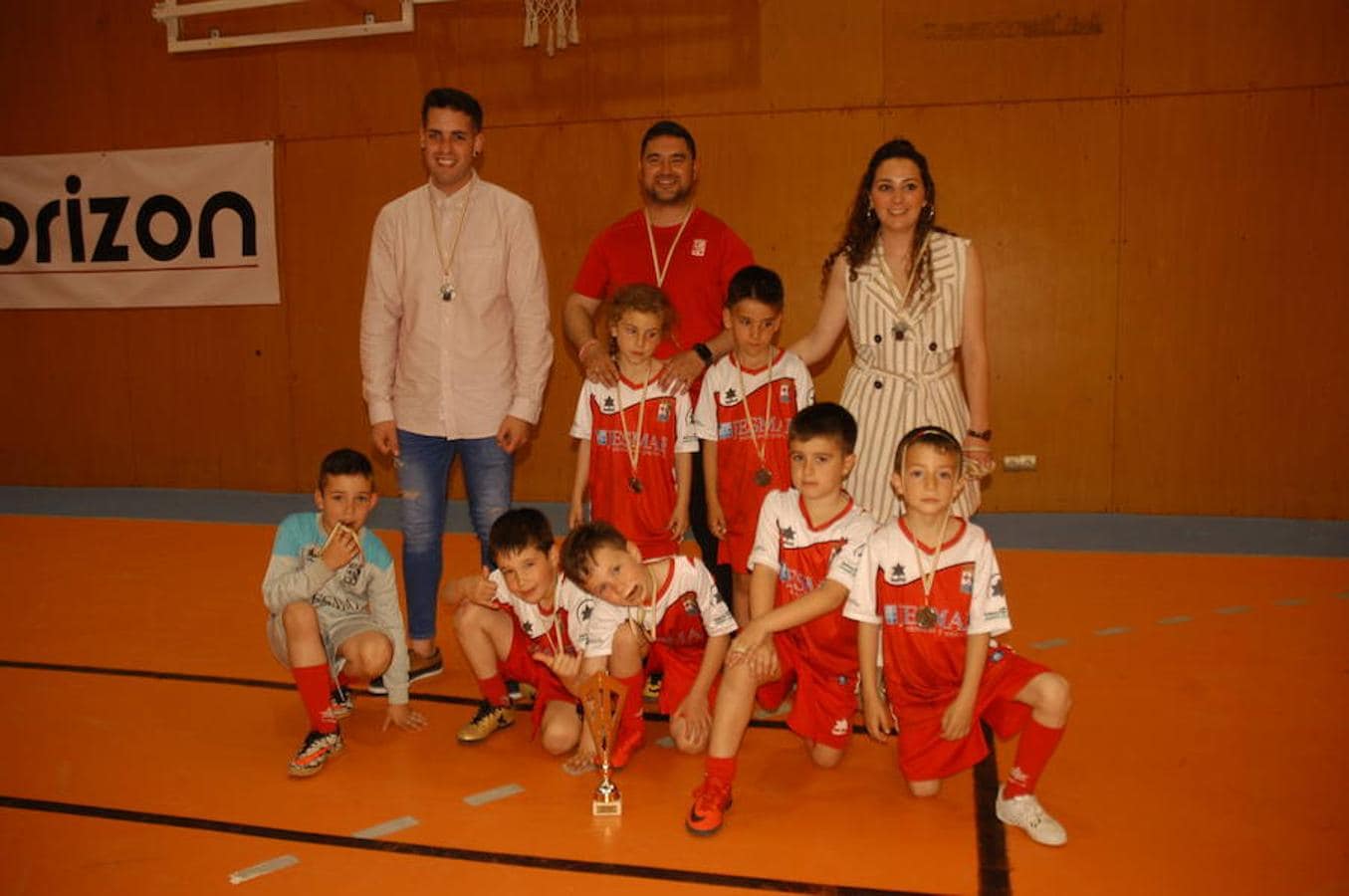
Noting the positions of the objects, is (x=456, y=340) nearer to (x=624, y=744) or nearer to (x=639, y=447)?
(x=639, y=447)

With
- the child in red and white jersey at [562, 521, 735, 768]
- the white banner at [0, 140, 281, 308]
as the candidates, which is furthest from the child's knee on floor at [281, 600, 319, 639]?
the white banner at [0, 140, 281, 308]

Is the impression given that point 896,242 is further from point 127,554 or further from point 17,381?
point 17,381

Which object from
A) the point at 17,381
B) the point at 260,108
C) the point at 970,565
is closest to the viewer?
the point at 970,565

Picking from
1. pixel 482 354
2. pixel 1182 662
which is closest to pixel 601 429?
pixel 482 354

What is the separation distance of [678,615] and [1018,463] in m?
4.34

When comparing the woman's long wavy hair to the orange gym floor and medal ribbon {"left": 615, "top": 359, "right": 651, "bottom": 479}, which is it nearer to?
medal ribbon {"left": 615, "top": 359, "right": 651, "bottom": 479}

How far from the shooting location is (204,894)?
2572 mm

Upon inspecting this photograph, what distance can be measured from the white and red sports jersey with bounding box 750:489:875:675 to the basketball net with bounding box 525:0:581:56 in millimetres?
5006

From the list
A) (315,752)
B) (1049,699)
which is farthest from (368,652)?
(1049,699)

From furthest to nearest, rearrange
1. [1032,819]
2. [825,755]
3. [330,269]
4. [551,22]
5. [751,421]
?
[330,269] < [551,22] < [751,421] < [825,755] < [1032,819]

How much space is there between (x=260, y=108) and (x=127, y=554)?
144 inches

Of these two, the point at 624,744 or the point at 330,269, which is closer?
the point at 624,744

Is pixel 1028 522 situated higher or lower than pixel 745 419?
lower

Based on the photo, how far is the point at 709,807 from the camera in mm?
2896
